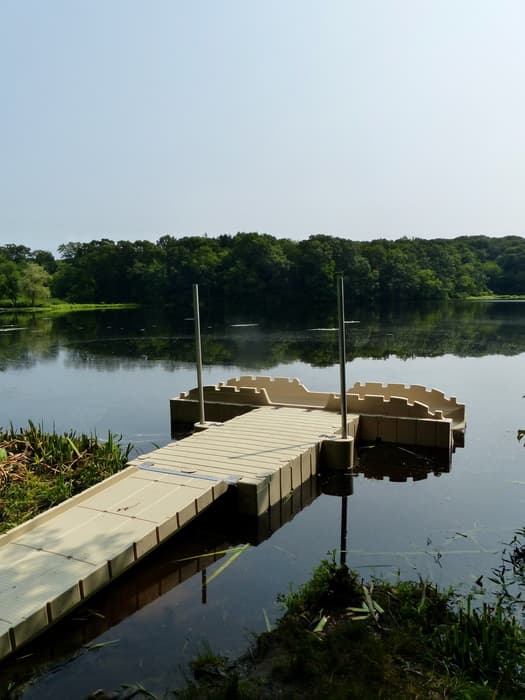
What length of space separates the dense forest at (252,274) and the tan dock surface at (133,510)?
46225 millimetres

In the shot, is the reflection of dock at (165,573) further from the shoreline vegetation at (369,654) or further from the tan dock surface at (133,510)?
the shoreline vegetation at (369,654)

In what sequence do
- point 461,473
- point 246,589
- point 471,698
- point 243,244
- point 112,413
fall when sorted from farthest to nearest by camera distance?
1. point 243,244
2. point 112,413
3. point 461,473
4. point 246,589
5. point 471,698

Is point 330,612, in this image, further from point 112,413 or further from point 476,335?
point 476,335

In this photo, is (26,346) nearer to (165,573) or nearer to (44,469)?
(44,469)

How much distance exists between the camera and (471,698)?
275cm

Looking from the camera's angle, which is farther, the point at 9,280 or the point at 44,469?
the point at 9,280

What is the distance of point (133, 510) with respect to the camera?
510cm

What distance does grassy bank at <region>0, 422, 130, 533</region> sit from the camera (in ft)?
17.6

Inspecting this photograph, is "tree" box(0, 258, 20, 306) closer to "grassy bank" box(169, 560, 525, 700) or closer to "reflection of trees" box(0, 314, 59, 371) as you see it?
"reflection of trees" box(0, 314, 59, 371)

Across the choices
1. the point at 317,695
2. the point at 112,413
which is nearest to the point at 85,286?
the point at 112,413

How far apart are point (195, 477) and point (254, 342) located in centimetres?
2122

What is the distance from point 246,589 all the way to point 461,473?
4.31m

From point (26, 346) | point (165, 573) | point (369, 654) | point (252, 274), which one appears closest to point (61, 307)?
point (252, 274)

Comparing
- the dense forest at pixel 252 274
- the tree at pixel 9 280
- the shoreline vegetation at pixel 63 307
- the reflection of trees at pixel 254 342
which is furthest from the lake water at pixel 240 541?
the tree at pixel 9 280
